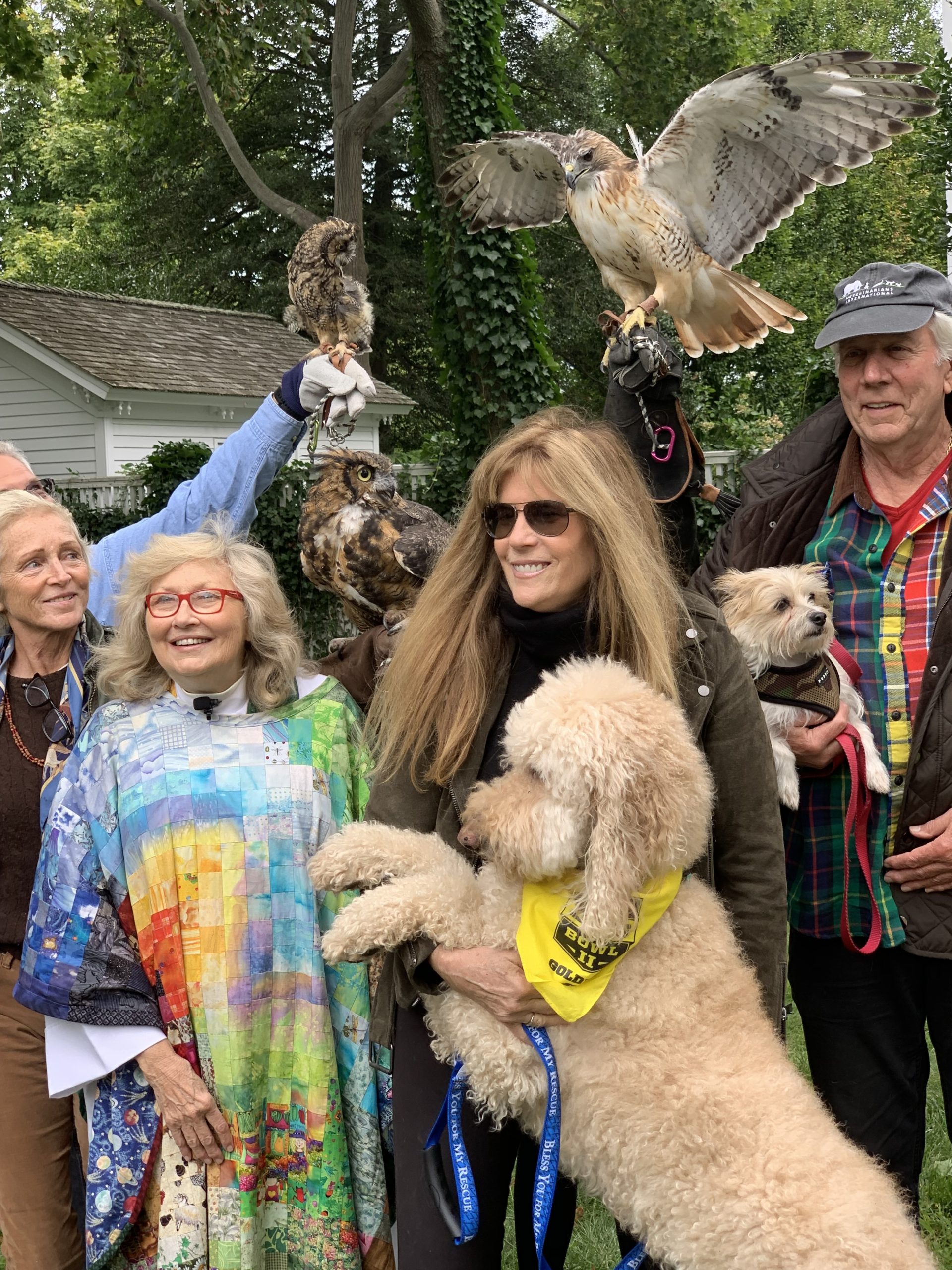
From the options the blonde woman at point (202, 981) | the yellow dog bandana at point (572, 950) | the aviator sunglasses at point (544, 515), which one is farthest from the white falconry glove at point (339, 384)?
the yellow dog bandana at point (572, 950)

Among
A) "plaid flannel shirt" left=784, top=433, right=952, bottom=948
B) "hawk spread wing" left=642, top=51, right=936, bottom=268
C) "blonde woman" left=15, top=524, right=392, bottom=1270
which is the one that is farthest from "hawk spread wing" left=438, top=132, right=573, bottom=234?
"blonde woman" left=15, top=524, right=392, bottom=1270

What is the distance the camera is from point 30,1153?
2811 millimetres

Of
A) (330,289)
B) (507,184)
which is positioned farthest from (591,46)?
(330,289)

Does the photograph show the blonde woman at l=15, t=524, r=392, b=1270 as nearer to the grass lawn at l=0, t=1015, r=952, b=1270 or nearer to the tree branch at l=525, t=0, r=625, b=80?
the grass lawn at l=0, t=1015, r=952, b=1270

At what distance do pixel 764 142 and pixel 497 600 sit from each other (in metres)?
1.77

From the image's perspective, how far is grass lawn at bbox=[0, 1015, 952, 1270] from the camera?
3.61 metres

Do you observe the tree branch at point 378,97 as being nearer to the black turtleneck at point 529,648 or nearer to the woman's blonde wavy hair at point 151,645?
the woman's blonde wavy hair at point 151,645

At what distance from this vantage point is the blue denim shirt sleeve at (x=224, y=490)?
3111mm

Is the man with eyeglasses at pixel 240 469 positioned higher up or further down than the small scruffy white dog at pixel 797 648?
higher up

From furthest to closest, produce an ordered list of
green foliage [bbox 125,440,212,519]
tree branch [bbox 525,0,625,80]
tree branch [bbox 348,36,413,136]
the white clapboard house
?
tree branch [bbox 525,0,625,80]
the white clapboard house
tree branch [bbox 348,36,413,136]
green foliage [bbox 125,440,212,519]

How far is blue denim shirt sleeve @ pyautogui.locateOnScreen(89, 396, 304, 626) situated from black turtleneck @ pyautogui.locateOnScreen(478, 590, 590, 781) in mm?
1079

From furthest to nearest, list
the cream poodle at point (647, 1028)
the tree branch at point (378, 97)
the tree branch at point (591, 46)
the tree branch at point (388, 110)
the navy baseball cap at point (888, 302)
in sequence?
the tree branch at point (591, 46)
the tree branch at point (388, 110)
the tree branch at point (378, 97)
the navy baseball cap at point (888, 302)
the cream poodle at point (647, 1028)

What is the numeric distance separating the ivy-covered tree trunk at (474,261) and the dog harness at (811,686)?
9.58m

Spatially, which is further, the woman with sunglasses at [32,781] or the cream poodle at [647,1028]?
the woman with sunglasses at [32,781]
